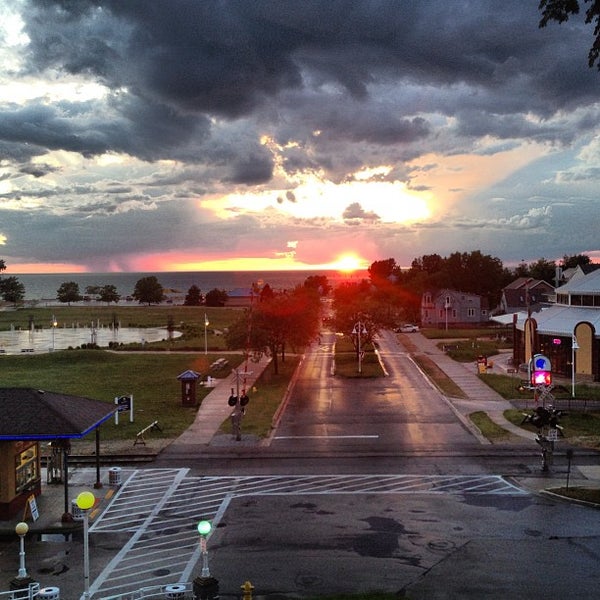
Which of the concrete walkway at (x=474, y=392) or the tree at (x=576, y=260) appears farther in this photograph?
the tree at (x=576, y=260)

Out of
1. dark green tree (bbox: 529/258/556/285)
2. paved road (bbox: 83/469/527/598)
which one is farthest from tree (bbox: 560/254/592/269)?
paved road (bbox: 83/469/527/598)

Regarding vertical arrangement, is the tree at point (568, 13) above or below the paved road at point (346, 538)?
above

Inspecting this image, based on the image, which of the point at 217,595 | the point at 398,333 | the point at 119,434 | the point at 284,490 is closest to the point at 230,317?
the point at 398,333

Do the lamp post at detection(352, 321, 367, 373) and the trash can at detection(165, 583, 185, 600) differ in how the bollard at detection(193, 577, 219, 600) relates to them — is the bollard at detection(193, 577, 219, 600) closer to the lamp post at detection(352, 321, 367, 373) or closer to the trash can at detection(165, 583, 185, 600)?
the trash can at detection(165, 583, 185, 600)

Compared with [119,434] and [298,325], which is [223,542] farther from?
[298,325]

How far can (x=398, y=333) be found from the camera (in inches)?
3789

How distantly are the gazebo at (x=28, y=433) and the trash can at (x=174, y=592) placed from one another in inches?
324

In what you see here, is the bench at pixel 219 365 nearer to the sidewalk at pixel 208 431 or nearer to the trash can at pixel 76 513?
the sidewalk at pixel 208 431

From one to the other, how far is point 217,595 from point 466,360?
5289 centimetres

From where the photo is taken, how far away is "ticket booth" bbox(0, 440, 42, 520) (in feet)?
74.4

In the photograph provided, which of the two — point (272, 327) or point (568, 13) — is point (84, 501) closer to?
point (568, 13)

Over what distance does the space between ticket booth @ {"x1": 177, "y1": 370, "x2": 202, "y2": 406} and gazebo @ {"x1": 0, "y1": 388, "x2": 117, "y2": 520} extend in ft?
57.1

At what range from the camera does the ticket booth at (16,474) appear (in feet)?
74.4

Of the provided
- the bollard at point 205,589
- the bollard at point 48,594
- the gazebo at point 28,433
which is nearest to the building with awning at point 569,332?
the gazebo at point 28,433
